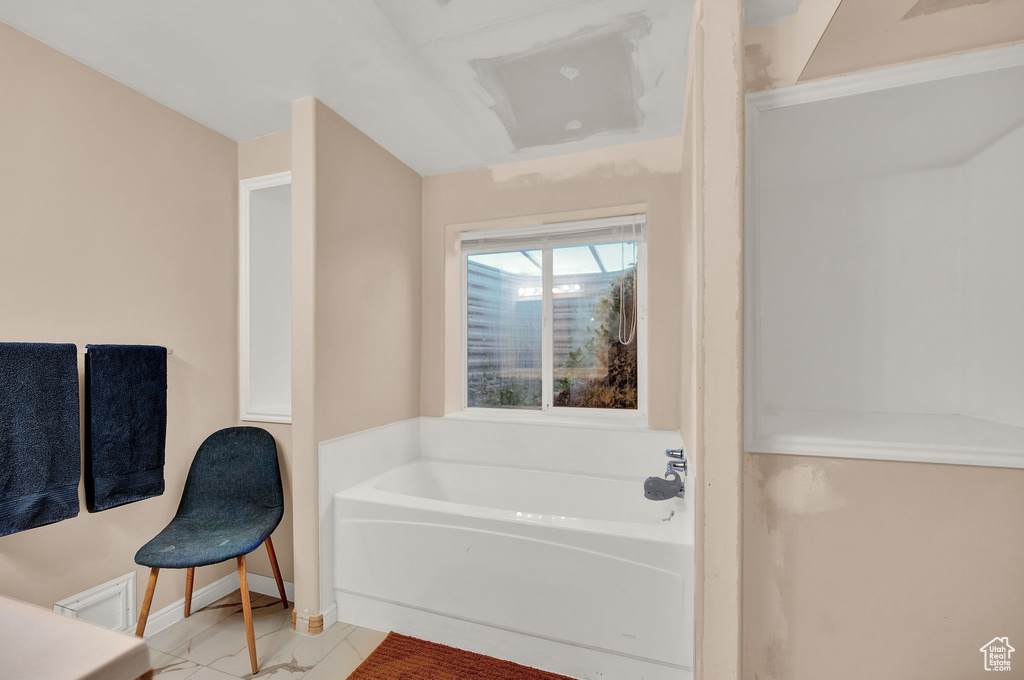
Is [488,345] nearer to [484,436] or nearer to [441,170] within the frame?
[484,436]

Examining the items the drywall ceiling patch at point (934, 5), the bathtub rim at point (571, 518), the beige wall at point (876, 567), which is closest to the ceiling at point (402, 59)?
the drywall ceiling patch at point (934, 5)

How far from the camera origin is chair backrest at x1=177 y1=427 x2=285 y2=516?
2113mm

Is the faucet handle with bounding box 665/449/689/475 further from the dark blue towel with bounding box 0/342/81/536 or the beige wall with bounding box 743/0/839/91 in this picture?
the dark blue towel with bounding box 0/342/81/536

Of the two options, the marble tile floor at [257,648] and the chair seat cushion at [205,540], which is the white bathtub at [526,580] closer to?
the marble tile floor at [257,648]

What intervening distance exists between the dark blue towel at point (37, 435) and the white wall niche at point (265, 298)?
75 centimetres

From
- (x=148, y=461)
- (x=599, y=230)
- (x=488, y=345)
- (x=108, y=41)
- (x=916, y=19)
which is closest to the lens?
(x=916, y=19)

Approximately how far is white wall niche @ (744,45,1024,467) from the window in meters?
0.90

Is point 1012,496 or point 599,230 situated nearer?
point 1012,496

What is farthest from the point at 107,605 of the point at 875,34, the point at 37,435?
the point at 875,34

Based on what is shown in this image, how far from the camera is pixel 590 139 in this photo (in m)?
2.41

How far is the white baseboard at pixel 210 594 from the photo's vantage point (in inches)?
77.7

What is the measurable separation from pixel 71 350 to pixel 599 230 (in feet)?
8.51

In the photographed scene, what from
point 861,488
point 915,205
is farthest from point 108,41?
point 915,205

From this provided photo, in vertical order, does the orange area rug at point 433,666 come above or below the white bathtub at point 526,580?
below
